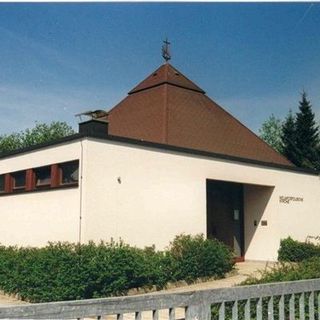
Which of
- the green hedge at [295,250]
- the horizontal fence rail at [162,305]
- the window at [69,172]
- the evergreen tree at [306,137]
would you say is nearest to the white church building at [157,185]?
the window at [69,172]

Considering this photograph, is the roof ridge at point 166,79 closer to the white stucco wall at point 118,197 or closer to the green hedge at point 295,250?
the white stucco wall at point 118,197

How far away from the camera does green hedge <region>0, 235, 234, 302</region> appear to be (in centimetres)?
1083

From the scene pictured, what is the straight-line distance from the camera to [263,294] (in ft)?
11.5

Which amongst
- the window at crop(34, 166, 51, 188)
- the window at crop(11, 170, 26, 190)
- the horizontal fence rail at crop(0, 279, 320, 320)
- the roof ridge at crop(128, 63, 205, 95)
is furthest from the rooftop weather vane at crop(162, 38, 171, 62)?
the horizontal fence rail at crop(0, 279, 320, 320)

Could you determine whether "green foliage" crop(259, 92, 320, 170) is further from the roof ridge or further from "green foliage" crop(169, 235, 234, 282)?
"green foliage" crop(169, 235, 234, 282)

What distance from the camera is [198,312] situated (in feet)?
10.2

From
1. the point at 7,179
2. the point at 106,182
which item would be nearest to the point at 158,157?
the point at 106,182

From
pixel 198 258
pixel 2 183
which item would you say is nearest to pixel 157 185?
pixel 198 258

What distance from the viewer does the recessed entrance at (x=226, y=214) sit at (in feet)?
61.4

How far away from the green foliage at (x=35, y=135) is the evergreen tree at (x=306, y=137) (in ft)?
92.9

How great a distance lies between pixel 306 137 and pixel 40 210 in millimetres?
32889

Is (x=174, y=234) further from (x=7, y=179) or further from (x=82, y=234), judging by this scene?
(x=7, y=179)

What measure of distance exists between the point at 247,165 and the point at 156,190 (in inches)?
198

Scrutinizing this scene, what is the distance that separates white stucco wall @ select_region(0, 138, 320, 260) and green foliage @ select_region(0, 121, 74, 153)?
134 feet
